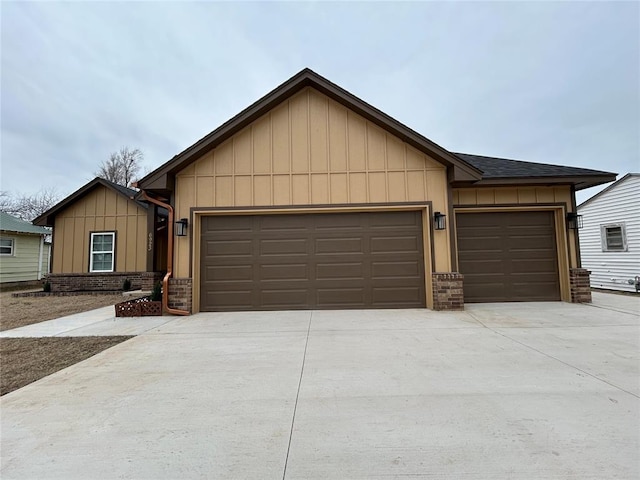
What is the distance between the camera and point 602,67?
43.5 ft

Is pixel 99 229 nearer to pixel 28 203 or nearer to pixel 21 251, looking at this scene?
pixel 21 251

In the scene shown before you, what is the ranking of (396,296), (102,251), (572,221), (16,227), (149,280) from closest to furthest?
(396,296) → (572,221) → (149,280) → (102,251) → (16,227)

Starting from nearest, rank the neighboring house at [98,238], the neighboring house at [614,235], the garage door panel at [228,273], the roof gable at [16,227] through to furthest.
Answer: the garage door panel at [228,273] → the neighboring house at [614,235] → the neighboring house at [98,238] → the roof gable at [16,227]

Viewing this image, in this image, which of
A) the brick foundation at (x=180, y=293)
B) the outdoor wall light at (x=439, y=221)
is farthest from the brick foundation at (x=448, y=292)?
the brick foundation at (x=180, y=293)

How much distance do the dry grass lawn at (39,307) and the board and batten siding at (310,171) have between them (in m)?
3.51

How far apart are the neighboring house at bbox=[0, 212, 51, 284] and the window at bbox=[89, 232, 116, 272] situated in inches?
226

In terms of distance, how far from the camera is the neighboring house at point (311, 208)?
7352 mm

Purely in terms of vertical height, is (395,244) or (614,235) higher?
(614,235)

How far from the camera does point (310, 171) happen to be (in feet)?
24.5

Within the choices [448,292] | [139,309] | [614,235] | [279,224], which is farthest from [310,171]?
[614,235]

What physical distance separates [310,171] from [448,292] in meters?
4.31

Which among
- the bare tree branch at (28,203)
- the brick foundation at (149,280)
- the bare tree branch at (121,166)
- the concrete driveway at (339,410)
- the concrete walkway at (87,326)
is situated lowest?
the concrete driveway at (339,410)

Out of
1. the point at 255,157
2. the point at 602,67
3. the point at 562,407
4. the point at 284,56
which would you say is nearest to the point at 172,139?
the point at 284,56

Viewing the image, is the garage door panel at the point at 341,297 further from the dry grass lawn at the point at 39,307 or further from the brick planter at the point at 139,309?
the dry grass lawn at the point at 39,307
